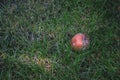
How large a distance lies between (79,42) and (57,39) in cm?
26

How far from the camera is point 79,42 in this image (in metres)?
2.38

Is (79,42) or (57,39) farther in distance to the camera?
(57,39)

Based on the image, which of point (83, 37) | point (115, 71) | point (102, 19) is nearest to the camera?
point (115, 71)

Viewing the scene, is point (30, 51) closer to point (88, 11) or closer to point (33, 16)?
point (33, 16)

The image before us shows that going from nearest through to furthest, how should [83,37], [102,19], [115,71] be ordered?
[115,71] → [83,37] → [102,19]

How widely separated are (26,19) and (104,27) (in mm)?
792

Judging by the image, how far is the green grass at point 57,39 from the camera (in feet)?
7.63

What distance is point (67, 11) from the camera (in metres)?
2.72

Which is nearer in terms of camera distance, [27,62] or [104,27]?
[27,62]

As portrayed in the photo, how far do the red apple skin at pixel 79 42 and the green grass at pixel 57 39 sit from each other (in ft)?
0.16

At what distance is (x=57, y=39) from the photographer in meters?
2.53

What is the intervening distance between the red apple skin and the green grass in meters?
0.05

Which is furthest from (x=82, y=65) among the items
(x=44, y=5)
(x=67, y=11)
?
(x=44, y=5)

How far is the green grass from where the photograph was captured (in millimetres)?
2324
